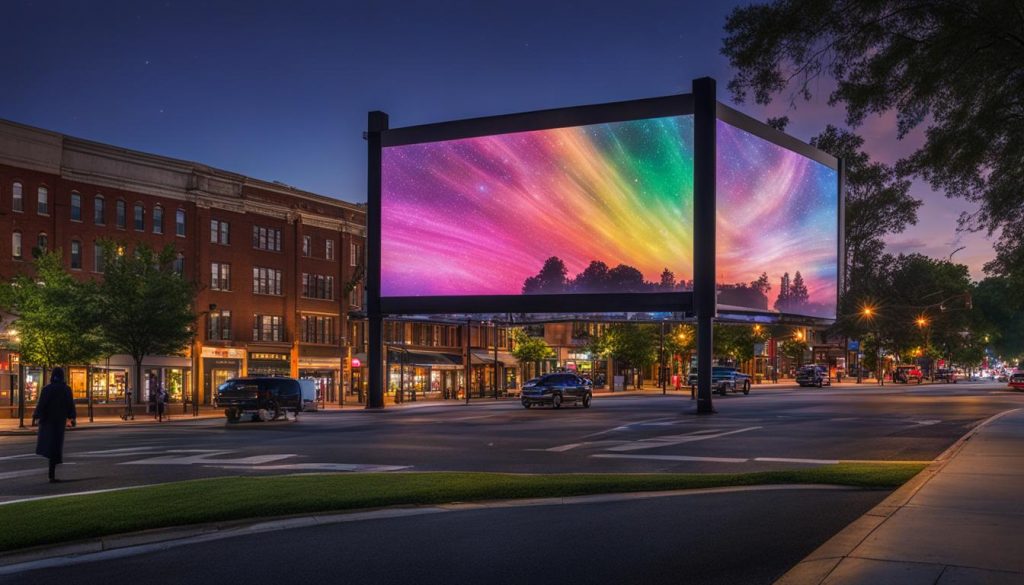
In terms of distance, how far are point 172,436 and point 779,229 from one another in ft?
108

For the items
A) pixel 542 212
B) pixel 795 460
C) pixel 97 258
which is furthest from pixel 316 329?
pixel 795 460

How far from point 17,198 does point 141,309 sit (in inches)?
495

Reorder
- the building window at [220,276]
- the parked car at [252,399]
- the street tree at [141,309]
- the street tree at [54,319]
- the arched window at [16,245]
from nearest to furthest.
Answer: the parked car at [252,399], the street tree at [54,319], the street tree at [141,309], the arched window at [16,245], the building window at [220,276]

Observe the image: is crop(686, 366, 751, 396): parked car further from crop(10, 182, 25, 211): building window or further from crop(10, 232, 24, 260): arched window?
crop(10, 182, 25, 211): building window

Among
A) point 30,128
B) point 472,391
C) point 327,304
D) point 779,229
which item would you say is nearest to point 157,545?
point 779,229

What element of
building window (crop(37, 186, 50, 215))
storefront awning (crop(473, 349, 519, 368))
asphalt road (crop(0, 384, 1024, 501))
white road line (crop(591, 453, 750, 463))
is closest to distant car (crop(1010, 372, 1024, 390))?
storefront awning (crop(473, 349, 519, 368))

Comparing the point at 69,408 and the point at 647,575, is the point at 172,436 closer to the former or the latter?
the point at 69,408

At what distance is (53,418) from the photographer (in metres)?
17.0

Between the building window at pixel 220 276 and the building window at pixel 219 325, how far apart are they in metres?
1.56

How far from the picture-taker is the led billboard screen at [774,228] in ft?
148

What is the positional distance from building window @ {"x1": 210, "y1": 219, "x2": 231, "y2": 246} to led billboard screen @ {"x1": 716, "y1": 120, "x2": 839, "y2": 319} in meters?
34.6

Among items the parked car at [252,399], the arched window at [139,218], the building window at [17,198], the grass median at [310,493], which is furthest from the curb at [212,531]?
the arched window at [139,218]

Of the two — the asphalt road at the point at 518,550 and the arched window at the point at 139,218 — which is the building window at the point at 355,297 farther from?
the asphalt road at the point at 518,550

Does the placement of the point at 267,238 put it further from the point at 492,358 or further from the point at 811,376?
the point at 811,376
